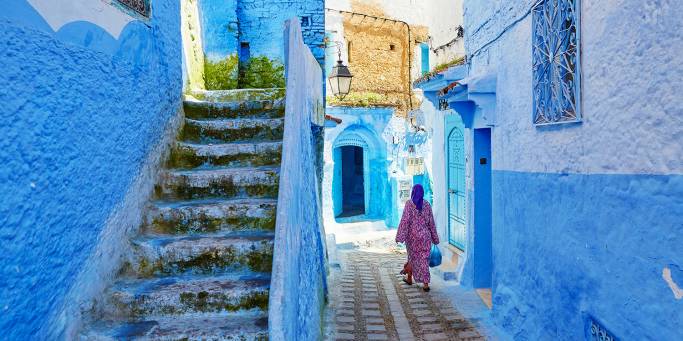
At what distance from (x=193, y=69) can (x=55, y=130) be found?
3.96 meters

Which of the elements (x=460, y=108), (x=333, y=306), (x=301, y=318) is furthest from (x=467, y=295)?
(x=301, y=318)

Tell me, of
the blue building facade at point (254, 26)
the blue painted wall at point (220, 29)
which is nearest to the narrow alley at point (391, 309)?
the blue building facade at point (254, 26)

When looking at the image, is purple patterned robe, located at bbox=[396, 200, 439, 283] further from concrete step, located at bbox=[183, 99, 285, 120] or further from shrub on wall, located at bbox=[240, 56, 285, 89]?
concrete step, located at bbox=[183, 99, 285, 120]

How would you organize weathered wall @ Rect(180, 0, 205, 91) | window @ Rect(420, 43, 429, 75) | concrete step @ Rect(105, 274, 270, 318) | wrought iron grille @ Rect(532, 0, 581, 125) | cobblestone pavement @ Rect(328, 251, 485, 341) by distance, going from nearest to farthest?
concrete step @ Rect(105, 274, 270, 318) → wrought iron grille @ Rect(532, 0, 581, 125) → cobblestone pavement @ Rect(328, 251, 485, 341) → weathered wall @ Rect(180, 0, 205, 91) → window @ Rect(420, 43, 429, 75)

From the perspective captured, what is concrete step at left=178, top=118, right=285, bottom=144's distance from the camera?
4.37 metres

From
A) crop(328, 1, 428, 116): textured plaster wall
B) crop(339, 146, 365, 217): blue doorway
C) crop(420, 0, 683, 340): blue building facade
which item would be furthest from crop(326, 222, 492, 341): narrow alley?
crop(339, 146, 365, 217): blue doorway

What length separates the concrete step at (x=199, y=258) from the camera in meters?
3.13

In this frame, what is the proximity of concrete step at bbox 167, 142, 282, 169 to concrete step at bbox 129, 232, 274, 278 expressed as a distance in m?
1.05

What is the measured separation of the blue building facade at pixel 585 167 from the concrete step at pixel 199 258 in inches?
92.5

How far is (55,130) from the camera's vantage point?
A: 2459 millimetres

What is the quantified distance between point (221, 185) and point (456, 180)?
5915 mm

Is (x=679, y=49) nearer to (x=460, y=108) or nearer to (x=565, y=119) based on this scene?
(x=565, y=119)

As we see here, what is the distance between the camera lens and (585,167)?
356 cm

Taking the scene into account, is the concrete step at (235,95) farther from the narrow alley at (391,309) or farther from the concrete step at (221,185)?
the narrow alley at (391,309)
